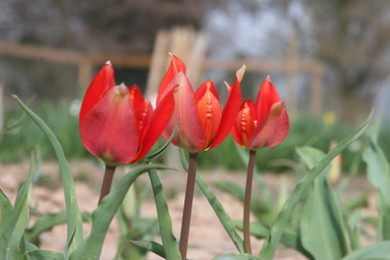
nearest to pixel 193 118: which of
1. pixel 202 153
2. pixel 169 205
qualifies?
pixel 169 205

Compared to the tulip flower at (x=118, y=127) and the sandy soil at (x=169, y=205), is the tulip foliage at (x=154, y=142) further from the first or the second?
the sandy soil at (x=169, y=205)

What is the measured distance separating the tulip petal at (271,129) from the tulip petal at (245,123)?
1.1 inches

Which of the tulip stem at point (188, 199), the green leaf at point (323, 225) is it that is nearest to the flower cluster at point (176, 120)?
the tulip stem at point (188, 199)

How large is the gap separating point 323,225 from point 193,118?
55 cm

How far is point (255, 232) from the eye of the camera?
1.15 meters

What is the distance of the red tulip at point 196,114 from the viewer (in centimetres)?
65

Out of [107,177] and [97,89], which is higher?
[97,89]

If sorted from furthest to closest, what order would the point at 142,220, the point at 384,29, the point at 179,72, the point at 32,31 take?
the point at 384,29 < the point at 32,31 < the point at 142,220 < the point at 179,72

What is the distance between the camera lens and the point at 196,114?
2.13 feet

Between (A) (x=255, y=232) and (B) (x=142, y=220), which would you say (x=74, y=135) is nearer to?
(B) (x=142, y=220)

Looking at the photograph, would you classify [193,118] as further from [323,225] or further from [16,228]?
[323,225]

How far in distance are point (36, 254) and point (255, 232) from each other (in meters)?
0.58

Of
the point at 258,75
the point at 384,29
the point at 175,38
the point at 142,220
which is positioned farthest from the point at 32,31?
the point at 142,220

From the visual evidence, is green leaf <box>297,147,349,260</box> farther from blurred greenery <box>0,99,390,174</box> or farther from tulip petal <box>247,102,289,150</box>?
blurred greenery <box>0,99,390,174</box>
